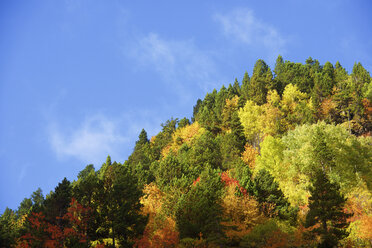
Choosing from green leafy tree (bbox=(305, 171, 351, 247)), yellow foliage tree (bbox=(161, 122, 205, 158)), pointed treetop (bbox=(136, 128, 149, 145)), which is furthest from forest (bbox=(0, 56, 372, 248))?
pointed treetop (bbox=(136, 128, 149, 145))

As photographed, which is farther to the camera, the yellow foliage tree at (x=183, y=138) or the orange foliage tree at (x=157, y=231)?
the yellow foliage tree at (x=183, y=138)

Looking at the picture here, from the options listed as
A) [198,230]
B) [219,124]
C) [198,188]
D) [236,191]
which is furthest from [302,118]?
[198,230]

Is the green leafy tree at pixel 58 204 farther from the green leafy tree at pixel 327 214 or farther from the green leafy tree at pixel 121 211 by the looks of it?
the green leafy tree at pixel 327 214

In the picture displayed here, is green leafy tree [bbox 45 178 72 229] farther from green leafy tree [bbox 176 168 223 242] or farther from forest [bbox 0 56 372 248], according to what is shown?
green leafy tree [bbox 176 168 223 242]

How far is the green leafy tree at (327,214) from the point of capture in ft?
90.9

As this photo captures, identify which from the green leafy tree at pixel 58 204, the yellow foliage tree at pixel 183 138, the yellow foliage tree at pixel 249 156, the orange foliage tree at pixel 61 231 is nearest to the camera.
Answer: the orange foliage tree at pixel 61 231

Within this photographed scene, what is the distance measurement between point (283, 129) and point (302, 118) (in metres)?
4.89

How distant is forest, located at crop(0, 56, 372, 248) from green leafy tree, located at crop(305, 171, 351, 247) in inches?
3.9

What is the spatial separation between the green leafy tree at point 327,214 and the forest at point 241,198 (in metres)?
0.10

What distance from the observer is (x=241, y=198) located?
38312 mm

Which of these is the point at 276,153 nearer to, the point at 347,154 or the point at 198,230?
the point at 347,154

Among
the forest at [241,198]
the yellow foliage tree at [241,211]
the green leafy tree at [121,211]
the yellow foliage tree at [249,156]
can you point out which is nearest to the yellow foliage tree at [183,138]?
the forest at [241,198]

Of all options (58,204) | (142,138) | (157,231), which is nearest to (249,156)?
(157,231)

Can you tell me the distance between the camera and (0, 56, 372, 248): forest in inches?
1199
